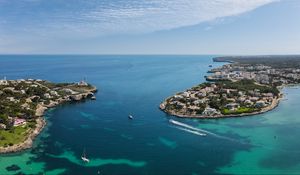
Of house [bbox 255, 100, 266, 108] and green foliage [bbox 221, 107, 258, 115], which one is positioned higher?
house [bbox 255, 100, 266, 108]

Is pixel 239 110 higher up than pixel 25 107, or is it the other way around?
pixel 25 107

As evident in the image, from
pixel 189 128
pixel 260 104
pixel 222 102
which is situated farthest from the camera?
pixel 222 102

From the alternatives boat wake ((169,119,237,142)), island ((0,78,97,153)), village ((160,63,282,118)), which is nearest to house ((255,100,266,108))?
village ((160,63,282,118))

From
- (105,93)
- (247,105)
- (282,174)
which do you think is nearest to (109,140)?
(282,174)

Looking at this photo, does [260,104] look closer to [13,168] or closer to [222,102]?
[222,102]

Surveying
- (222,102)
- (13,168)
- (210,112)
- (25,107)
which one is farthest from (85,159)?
(222,102)

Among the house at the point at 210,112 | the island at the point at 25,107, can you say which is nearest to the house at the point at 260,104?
the house at the point at 210,112

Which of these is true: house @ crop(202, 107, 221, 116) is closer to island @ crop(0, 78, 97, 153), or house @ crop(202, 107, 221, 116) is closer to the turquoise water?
the turquoise water

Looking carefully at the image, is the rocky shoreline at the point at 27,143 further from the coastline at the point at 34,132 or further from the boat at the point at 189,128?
the boat at the point at 189,128
